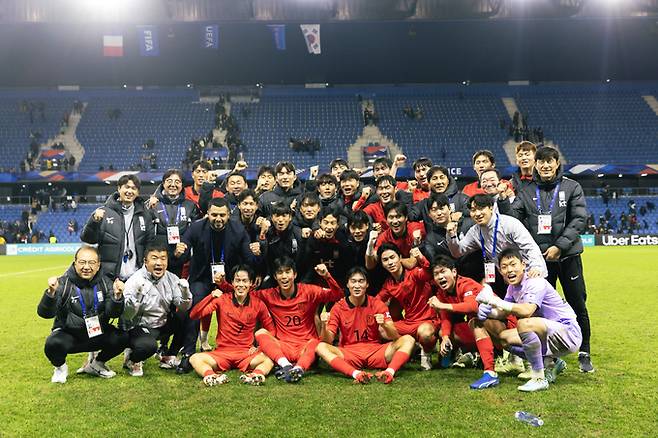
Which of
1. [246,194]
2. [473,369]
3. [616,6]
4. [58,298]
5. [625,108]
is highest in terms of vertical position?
[616,6]

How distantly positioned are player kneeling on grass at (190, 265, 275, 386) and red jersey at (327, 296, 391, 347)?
667 millimetres

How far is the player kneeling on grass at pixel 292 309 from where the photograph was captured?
509 cm

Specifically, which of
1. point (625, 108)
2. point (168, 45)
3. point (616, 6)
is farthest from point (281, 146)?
point (625, 108)

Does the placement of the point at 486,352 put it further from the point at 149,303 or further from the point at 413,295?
the point at 149,303

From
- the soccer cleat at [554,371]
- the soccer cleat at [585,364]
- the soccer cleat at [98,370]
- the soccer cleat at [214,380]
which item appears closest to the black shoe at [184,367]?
the soccer cleat at [214,380]

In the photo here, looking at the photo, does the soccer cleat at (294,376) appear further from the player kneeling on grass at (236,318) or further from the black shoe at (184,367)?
the black shoe at (184,367)

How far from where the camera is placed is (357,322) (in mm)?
5250

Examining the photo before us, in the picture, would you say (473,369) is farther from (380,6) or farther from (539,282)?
(380,6)

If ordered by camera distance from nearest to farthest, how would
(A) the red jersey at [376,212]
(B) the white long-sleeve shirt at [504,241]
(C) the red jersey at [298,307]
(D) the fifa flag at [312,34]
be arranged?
1. (B) the white long-sleeve shirt at [504,241]
2. (C) the red jersey at [298,307]
3. (A) the red jersey at [376,212]
4. (D) the fifa flag at [312,34]

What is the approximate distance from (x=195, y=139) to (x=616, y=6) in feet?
82.1

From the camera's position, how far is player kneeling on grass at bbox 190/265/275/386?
5121 mm

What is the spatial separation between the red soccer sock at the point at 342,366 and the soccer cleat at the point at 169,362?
1652mm

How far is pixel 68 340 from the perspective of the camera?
16.2 feet

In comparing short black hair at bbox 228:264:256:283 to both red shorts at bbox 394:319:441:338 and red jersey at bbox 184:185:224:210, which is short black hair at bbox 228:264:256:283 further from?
red jersey at bbox 184:185:224:210
